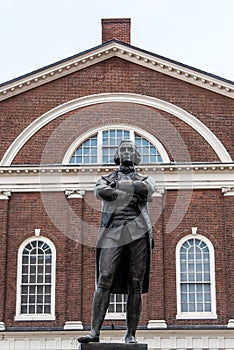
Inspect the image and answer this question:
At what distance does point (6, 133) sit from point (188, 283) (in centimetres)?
814

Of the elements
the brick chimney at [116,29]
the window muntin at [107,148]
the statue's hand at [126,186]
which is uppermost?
the brick chimney at [116,29]

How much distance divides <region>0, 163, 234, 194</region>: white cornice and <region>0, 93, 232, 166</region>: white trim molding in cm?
47

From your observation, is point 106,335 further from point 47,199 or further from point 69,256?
point 47,199

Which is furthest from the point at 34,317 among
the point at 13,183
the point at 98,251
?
the point at 98,251

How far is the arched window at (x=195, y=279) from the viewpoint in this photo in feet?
93.7

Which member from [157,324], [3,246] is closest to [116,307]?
[157,324]

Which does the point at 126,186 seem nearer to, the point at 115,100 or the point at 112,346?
the point at 112,346

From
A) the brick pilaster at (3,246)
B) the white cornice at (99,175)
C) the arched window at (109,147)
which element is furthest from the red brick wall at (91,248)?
the arched window at (109,147)

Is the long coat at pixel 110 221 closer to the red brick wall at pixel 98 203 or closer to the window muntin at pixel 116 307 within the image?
the window muntin at pixel 116 307

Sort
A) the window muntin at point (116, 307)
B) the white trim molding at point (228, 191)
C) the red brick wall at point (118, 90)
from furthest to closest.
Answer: the red brick wall at point (118, 90) → the white trim molding at point (228, 191) → the window muntin at point (116, 307)

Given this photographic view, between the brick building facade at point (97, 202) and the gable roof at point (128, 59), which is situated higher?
the gable roof at point (128, 59)

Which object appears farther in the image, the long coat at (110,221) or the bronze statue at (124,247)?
the long coat at (110,221)

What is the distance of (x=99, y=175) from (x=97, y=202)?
991 mm

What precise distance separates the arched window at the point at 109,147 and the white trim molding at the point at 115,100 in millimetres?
1190
